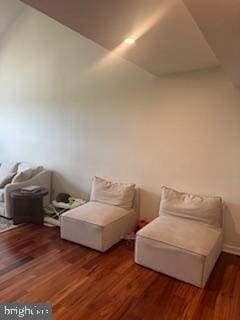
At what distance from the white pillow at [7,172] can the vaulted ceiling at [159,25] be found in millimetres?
2978

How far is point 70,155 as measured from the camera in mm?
4359

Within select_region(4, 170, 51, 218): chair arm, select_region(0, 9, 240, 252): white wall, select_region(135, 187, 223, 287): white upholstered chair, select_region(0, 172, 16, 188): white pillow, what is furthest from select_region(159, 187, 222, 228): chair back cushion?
select_region(0, 172, 16, 188): white pillow

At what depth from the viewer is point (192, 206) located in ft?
10.1

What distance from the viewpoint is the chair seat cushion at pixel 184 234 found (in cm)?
251

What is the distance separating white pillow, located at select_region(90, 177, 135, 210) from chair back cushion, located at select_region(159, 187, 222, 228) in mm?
502

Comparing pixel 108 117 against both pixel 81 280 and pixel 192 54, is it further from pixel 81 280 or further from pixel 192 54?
pixel 81 280

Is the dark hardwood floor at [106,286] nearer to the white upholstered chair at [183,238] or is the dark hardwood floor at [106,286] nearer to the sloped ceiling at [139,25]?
the white upholstered chair at [183,238]

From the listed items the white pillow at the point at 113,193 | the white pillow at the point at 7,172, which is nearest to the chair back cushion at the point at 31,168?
the white pillow at the point at 7,172

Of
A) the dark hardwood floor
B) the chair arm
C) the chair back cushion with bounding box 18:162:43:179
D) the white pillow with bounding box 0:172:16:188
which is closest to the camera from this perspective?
the dark hardwood floor

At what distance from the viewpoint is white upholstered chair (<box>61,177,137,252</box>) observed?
3.06 meters

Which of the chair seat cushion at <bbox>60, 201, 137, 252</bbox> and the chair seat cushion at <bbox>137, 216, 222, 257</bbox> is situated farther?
the chair seat cushion at <bbox>60, 201, 137, 252</bbox>

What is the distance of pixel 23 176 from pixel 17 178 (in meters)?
0.10
